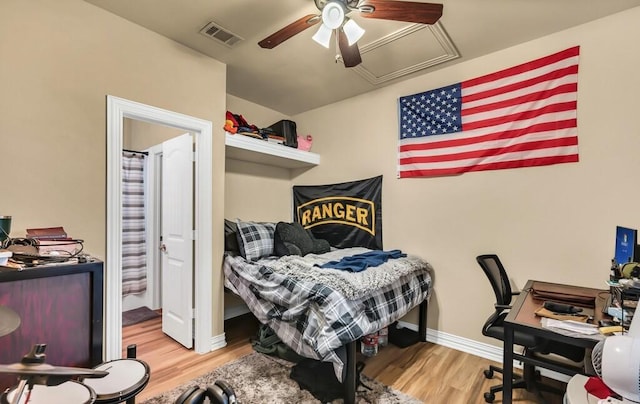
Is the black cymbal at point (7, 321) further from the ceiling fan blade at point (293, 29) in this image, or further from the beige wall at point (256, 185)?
the beige wall at point (256, 185)

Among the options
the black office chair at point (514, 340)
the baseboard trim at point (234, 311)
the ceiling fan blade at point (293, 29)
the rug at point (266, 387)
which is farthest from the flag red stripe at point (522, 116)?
the baseboard trim at point (234, 311)

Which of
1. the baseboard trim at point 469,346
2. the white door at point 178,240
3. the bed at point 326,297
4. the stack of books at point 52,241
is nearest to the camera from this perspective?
the stack of books at point 52,241

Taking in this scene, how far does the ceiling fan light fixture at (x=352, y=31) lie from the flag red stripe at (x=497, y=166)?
1563 millimetres

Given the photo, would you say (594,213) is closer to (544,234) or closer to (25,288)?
(544,234)

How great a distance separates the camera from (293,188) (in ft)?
13.6

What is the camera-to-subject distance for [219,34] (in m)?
2.33

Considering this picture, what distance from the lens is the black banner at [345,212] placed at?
3295 mm

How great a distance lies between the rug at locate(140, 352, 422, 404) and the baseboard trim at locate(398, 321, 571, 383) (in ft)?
3.27

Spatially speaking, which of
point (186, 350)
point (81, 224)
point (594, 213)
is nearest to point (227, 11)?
point (81, 224)

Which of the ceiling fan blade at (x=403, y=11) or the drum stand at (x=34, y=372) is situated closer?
the drum stand at (x=34, y=372)

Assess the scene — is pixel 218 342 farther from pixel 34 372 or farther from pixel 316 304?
pixel 34 372

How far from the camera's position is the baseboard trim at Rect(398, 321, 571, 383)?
2.43 metres

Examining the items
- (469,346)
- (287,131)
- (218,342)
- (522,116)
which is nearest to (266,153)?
(287,131)

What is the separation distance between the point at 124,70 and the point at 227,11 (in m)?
0.90
